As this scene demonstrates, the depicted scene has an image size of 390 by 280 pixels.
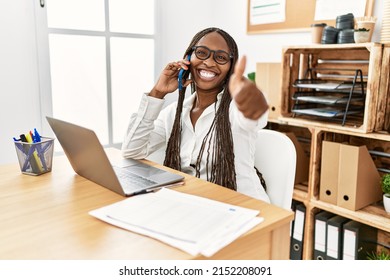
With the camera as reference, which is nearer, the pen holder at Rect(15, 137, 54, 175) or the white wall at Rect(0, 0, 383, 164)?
the pen holder at Rect(15, 137, 54, 175)

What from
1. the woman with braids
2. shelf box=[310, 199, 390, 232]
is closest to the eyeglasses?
the woman with braids

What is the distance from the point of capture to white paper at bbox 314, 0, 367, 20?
1.95 meters

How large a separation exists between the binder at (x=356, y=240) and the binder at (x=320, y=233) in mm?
109

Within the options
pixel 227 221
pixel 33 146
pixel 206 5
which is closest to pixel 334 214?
pixel 227 221

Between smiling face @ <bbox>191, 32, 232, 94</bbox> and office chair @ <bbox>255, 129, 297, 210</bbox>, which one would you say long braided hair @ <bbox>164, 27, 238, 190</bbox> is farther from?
office chair @ <bbox>255, 129, 297, 210</bbox>

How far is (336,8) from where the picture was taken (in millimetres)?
2061

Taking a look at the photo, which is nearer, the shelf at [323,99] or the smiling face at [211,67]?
the smiling face at [211,67]

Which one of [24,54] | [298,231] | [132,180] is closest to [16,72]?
[24,54]

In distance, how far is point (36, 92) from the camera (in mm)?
2219

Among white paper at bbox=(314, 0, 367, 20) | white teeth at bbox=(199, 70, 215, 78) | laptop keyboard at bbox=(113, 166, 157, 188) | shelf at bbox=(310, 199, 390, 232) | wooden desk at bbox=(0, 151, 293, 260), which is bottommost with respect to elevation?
shelf at bbox=(310, 199, 390, 232)

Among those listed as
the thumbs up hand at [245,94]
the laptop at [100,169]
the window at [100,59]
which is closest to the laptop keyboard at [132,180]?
the laptop at [100,169]

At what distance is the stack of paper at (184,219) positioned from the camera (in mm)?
701

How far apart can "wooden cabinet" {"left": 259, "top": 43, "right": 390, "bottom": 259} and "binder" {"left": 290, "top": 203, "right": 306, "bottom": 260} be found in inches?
1.5

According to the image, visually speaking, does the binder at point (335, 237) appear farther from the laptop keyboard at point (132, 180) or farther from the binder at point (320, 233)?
the laptop keyboard at point (132, 180)
